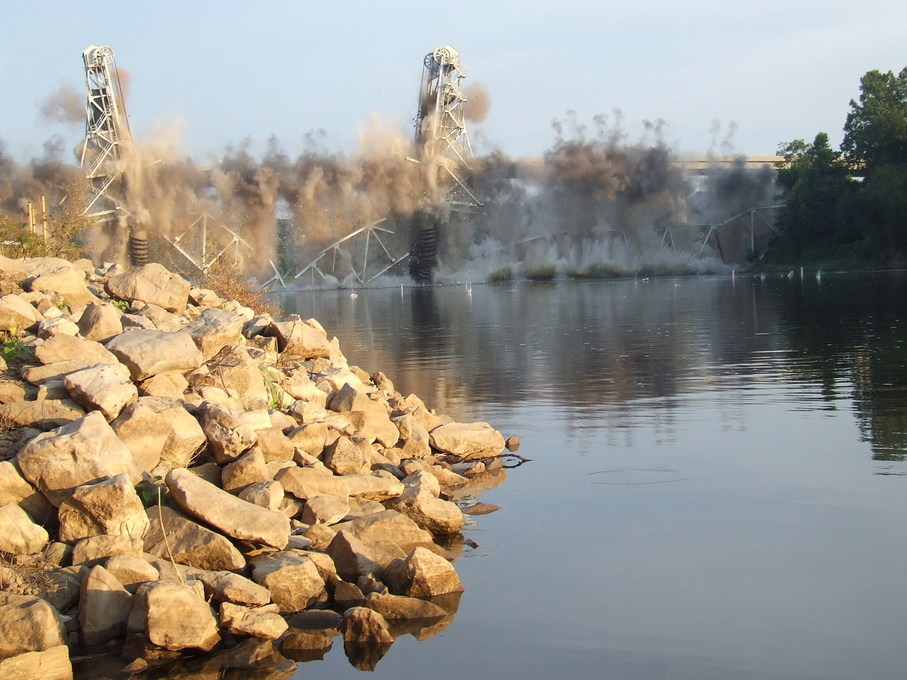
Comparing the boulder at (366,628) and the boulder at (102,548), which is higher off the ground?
the boulder at (102,548)

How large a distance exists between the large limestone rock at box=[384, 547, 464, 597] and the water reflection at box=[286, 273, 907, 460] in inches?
293

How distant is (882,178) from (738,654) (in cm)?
8288

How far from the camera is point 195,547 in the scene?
9477mm

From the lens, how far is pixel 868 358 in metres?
26.2

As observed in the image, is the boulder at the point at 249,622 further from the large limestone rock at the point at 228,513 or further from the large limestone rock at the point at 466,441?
the large limestone rock at the point at 466,441

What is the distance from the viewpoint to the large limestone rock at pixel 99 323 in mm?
13695

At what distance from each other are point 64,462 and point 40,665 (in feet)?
7.45

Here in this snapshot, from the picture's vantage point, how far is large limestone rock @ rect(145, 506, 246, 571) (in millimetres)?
9453

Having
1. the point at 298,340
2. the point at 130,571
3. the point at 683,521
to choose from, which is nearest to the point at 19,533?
the point at 130,571

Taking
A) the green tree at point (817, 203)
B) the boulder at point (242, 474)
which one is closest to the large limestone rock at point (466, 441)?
the boulder at point (242, 474)

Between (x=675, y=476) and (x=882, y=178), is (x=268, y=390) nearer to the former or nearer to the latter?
(x=675, y=476)

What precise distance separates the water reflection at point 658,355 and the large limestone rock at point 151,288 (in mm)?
5475

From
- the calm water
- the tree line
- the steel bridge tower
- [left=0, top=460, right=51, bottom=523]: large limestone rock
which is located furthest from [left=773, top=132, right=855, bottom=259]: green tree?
[left=0, top=460, right=51, bottom=523]: large limestone rock

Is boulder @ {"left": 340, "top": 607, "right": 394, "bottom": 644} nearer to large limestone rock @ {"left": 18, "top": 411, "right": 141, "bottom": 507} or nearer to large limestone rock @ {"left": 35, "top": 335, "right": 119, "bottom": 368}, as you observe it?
large limestone rock @ {"left": 18, "top": 411, "right": 141, "bottom": 507}
